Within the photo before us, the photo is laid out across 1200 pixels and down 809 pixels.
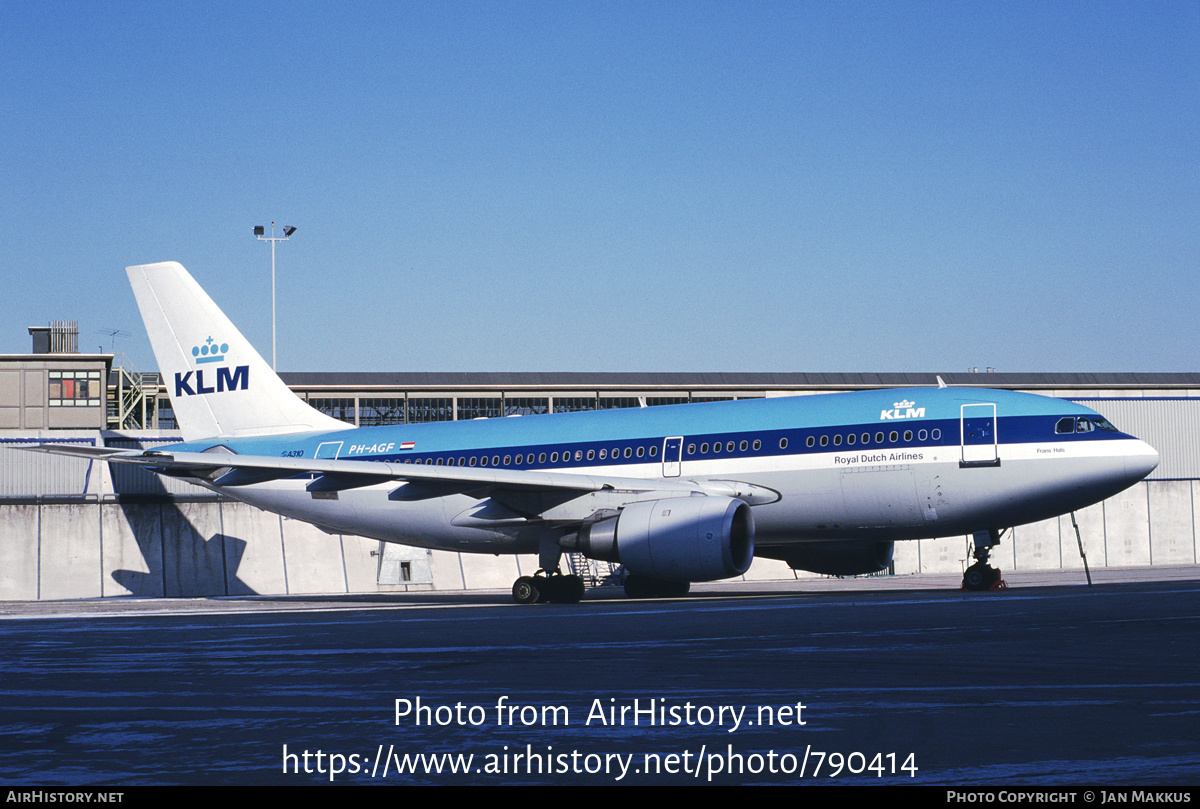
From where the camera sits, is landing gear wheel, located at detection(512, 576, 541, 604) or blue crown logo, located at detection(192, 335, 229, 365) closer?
landing gear wheel, located at detection(512, 576, 541, 604)

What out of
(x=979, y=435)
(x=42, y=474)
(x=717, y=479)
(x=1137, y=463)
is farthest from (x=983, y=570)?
(x=42, y=474)

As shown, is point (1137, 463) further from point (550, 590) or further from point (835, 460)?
point (550, 590)

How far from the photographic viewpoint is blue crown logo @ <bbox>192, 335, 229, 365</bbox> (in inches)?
1163

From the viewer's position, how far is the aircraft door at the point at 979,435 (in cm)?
2125

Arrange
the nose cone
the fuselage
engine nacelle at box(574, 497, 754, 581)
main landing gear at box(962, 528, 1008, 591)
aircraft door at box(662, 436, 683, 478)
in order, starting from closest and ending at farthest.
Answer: engine nacelle at box(574, 497, 754, 581), the nose cone, the fuselage, main landing gear at box(962, 528, 1008, 591), aircraft door at box(662, 436, 683, 478)

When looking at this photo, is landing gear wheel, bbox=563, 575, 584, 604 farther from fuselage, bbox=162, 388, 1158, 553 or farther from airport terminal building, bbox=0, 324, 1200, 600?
airport terminal building, bbox=0, 324, 1200, 600

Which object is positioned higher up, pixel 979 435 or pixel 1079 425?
pixel 1079 425

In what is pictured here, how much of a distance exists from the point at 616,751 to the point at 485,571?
30746mm

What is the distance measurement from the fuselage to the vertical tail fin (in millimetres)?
4586

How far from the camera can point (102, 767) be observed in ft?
18.5

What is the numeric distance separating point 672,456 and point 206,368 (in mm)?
12654

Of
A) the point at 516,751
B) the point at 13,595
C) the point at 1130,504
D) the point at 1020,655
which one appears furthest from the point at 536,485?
the point at 1130,504

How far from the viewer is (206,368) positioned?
29.6m

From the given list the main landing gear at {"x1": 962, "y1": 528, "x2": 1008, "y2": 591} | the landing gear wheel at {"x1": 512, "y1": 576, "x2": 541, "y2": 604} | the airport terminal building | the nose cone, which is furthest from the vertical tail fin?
the nose cone
